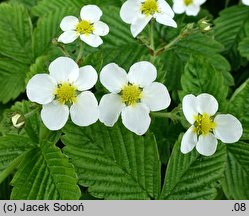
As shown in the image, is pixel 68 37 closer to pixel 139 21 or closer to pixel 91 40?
pixel 91 40

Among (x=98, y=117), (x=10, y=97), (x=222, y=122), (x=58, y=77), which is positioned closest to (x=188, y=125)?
(x=222, y=122)

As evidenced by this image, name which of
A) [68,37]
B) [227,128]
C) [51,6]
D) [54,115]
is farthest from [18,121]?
[51,6]

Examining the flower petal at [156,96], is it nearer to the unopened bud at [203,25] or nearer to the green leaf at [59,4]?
the unopened bud at [203,25]

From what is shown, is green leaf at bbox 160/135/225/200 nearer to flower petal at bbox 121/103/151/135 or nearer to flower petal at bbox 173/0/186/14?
flower petal at bbox 121/103/151/135

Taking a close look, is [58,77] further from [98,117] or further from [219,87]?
[219,87]

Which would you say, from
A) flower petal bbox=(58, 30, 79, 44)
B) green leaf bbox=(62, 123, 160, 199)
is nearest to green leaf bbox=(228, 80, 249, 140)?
green leaf bbox=(62, 123, 160, 199)

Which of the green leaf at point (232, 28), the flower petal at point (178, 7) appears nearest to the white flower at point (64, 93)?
the flower petal at point (178, 7)
